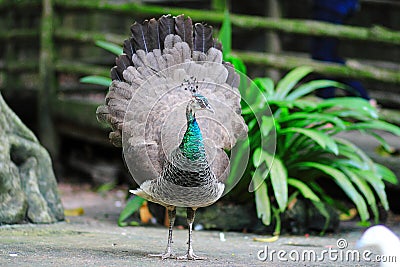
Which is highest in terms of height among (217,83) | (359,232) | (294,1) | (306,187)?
(294,1)

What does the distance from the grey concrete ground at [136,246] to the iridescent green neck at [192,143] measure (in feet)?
1.83

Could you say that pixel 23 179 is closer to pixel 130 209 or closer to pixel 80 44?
pixel 130 209

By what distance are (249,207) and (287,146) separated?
55 cm

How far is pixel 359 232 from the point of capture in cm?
531

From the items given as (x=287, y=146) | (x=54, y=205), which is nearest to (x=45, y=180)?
(x=54, y=205)

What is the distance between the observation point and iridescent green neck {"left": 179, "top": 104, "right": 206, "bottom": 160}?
360 cm

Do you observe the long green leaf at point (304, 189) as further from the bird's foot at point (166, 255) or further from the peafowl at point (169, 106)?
the bird's foot at point (166, 255)

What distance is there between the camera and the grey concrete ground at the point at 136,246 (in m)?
3.55

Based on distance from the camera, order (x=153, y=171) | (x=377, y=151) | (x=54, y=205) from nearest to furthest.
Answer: (x=153, y=171) → (x=54, y=205) → (x=377, y=151)

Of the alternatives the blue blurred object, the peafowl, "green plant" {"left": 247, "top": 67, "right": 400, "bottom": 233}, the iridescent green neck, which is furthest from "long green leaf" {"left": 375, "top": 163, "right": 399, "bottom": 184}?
the iridescent green neck

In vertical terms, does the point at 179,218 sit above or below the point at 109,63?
below

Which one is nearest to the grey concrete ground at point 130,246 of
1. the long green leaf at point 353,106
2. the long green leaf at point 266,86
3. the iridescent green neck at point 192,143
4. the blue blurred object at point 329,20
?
the iridescent green neck at point 192,143

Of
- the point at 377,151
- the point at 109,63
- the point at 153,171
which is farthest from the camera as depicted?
the point at 109,63

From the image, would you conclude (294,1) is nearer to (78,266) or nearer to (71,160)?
(71,160)
